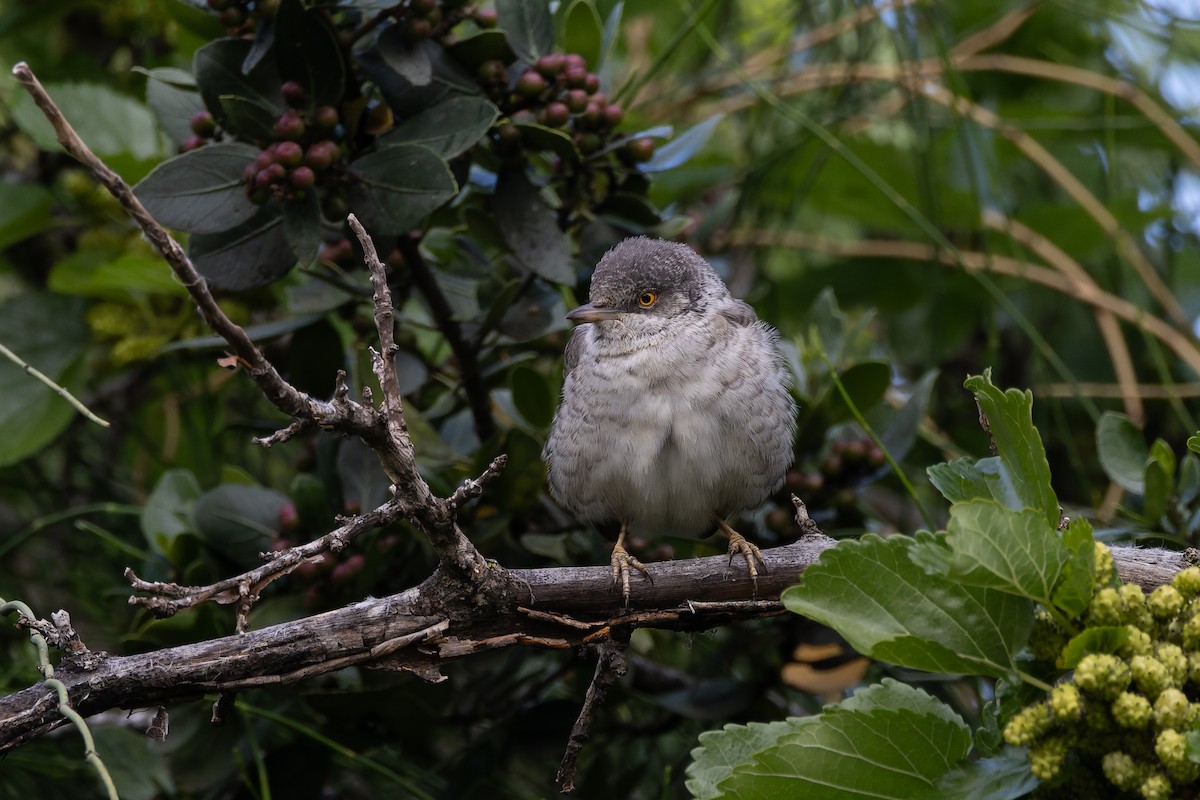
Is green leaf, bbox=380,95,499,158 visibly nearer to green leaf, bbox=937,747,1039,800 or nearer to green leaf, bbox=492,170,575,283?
green leaf, bbox=492,170,575,283

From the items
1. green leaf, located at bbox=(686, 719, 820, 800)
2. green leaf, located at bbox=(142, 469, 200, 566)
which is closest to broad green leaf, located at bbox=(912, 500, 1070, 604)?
green leaf, located at bbox=(686, 719, 820, 800)

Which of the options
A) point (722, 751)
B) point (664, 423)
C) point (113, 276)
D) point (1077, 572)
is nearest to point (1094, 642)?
point (1077, 572)

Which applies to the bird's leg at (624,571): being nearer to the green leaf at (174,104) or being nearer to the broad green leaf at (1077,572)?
the broad green leaf at (1077,572)

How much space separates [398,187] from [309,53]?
356 millimetres

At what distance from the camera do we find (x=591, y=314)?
333 cm

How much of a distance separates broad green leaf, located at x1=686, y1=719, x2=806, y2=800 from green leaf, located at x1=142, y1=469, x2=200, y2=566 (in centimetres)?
171

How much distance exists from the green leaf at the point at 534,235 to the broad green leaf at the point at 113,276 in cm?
97

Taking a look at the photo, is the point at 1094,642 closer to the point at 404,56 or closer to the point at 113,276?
the point at 404,56

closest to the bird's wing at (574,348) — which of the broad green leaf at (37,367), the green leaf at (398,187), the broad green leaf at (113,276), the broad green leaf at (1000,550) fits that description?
the green leaf at (398,187)

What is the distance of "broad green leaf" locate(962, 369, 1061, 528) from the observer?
187 cm

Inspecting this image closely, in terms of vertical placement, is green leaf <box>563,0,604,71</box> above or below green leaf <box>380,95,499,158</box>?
above

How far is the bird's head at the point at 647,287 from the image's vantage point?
11.1 feet

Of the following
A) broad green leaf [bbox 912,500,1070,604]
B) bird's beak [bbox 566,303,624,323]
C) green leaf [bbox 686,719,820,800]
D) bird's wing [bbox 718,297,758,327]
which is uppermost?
broad green leaf [bbox 912,500,1070,604]

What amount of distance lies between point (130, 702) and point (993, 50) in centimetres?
430
